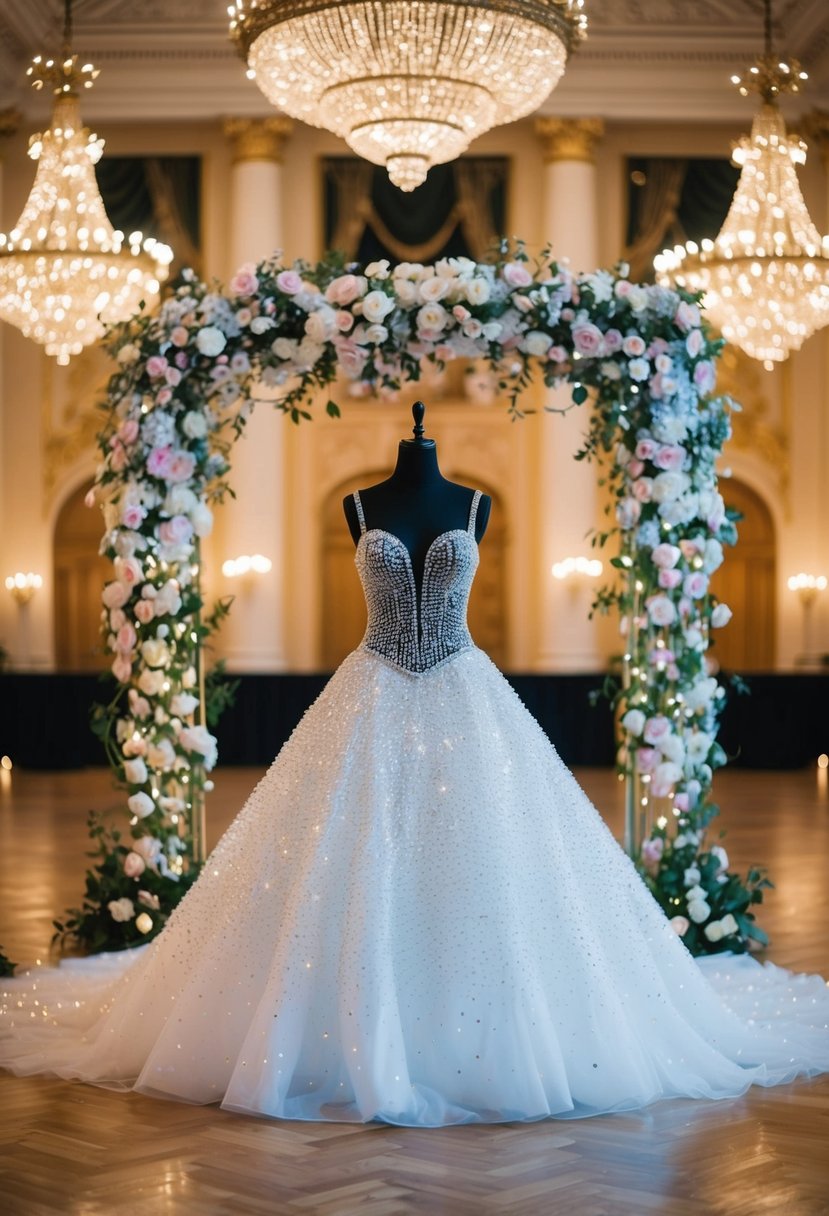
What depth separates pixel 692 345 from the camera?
621cm

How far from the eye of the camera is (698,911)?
20.8 ft

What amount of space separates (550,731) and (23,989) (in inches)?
341

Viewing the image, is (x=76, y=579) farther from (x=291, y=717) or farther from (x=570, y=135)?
(x=570, y=135)

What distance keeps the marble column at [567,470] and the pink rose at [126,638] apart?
855cm

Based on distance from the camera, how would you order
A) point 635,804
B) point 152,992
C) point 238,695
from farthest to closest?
point 238,695 < point 635,804 < point 152,992

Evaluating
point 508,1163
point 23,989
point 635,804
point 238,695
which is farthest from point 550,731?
point 508,1163

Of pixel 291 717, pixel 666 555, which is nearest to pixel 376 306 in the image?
pixel 666 555

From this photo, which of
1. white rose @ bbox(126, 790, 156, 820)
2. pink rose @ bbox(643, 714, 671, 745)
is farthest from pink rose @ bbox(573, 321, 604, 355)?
white rose @ bbox(126, 790, 156, 820)

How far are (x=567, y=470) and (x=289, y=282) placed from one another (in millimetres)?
9028

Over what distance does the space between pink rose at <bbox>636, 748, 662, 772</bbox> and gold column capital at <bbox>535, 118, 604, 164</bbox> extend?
9.60m

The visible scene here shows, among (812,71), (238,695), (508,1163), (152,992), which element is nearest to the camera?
(508,1163)

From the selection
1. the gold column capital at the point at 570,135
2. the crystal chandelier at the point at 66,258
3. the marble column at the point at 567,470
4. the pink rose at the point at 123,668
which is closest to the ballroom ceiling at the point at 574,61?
the gold column capital at the point at 570,135

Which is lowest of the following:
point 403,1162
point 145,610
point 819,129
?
point 403,1162

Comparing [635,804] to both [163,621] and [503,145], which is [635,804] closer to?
[163,621]
